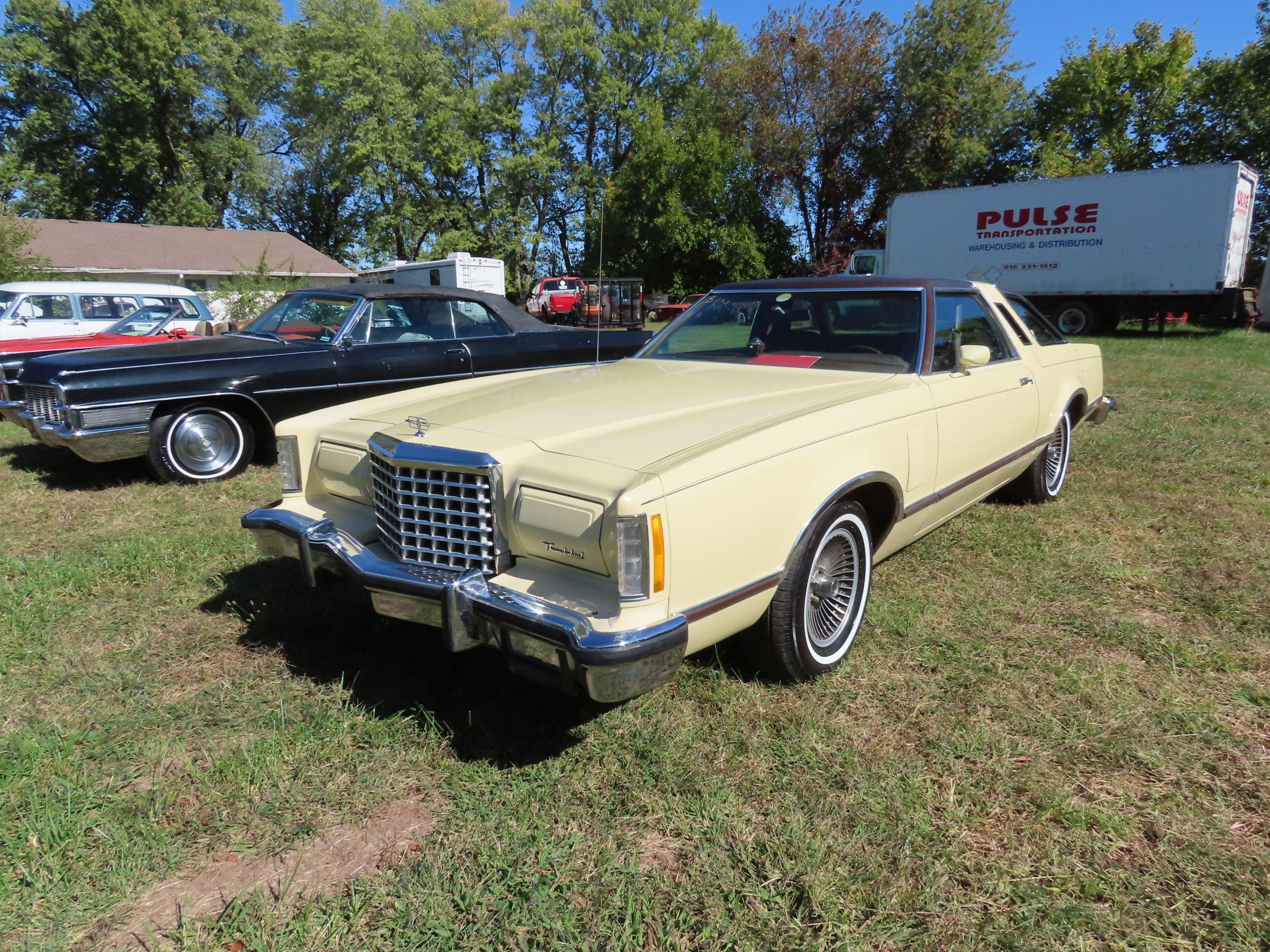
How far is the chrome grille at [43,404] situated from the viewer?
5457mm

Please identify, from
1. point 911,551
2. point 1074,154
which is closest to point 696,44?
point 1074,154

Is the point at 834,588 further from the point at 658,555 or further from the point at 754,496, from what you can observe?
the point at 658,555

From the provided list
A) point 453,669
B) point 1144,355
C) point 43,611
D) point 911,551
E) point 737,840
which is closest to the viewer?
point 737,840

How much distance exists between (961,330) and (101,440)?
5.49 meters

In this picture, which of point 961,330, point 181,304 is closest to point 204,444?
point 961,330

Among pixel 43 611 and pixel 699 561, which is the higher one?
pixel 699 561

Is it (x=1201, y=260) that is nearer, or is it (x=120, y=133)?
(x=1201, y=260)

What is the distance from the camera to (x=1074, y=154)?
31.6 metres

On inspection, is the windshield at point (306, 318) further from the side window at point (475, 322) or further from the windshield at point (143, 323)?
the windshield at point (143, 323)

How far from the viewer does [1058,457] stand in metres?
5.06

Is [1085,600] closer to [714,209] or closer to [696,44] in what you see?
[714,209]

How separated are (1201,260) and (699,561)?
19.0 meters

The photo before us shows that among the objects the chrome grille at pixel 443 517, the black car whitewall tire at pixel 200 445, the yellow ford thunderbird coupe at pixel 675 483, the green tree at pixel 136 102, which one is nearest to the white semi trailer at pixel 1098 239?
the yellow ford thunderbird coupe at pixel 675 483

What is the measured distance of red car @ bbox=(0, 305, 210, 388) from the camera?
8.03 metres
